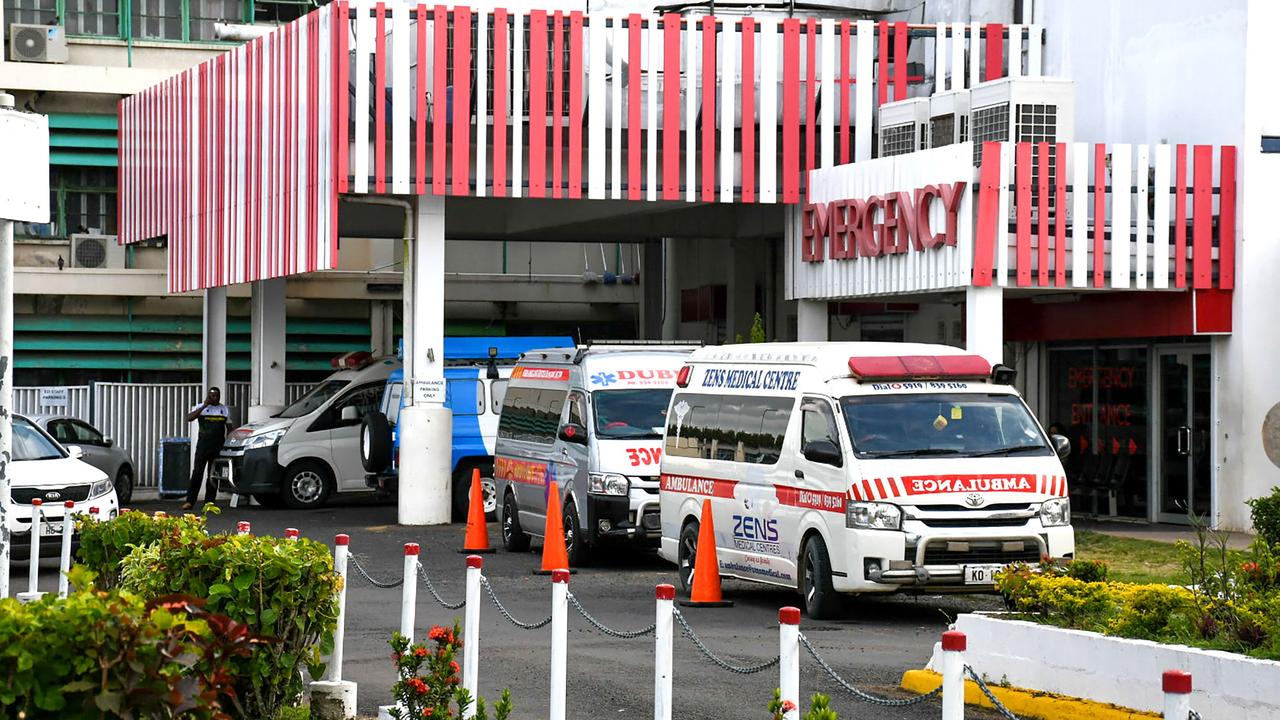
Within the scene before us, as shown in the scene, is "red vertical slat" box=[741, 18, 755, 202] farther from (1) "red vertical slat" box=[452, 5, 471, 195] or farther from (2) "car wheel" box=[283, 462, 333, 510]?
(2) "car wheel" box=[283, 462, 333, 510]

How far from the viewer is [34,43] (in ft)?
132

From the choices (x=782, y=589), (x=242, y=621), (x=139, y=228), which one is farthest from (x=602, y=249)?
(x=242, y=621)

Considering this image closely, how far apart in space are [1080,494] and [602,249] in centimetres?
1869

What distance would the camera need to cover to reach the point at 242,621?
31.3ft

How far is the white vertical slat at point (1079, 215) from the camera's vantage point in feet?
82.1

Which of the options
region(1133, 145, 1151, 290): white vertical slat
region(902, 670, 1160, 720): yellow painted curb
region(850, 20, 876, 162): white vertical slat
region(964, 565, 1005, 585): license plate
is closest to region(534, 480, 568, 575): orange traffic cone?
region(964, 565, 1005, 585): license plate

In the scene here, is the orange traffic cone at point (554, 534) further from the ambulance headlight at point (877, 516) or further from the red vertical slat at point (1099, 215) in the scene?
the red vertical slat at point (1099, 215)

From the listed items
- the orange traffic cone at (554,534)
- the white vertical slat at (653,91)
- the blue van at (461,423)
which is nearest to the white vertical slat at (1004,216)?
the white vertical slat at (653,91)

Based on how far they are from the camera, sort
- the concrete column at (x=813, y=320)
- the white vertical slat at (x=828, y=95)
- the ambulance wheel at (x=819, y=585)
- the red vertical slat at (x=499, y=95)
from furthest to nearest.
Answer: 1. the concrete column at (x=813, y=320)
2. the white vertical slat at (x=828, y=95)
3. the red vertical slat at (x=499, y=95)
4. the ambulance wheel at (x=819, y=585)

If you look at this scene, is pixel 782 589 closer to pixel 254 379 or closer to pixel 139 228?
Answer: pixel 254 379

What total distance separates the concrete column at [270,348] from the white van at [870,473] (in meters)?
18.1

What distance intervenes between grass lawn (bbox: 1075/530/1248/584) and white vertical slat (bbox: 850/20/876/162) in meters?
7.36

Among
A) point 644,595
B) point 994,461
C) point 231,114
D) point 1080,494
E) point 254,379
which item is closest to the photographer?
point 994,461

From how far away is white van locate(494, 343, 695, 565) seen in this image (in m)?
21.1
